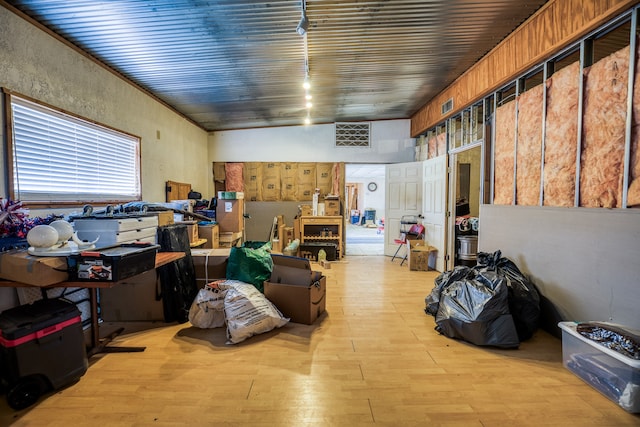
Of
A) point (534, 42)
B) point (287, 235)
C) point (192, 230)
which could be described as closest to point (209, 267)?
point (192, 230)

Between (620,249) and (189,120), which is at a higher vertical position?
(189,120)

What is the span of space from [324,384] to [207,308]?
4.48 ft

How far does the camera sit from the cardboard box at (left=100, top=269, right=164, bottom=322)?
294cm

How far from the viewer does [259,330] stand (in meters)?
2.64

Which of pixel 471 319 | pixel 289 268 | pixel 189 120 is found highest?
pixel 189 120

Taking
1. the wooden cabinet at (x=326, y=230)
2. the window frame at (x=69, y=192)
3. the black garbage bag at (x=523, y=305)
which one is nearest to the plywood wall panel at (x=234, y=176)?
the wooden cabinet at (x=326, y=230)

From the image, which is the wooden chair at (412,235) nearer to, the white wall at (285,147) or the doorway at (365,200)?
the white wall at (285,147)

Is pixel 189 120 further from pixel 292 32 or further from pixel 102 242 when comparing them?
pixel 102 242

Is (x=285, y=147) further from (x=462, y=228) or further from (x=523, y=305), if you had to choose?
(x=523, y=305)

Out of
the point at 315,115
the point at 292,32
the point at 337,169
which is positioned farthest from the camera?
the point at 337,169

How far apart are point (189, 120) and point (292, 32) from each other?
357 cm

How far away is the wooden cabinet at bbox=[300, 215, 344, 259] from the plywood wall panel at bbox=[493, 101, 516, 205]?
3.13 m

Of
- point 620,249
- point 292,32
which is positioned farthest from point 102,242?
point 620,249

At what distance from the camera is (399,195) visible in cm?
615
